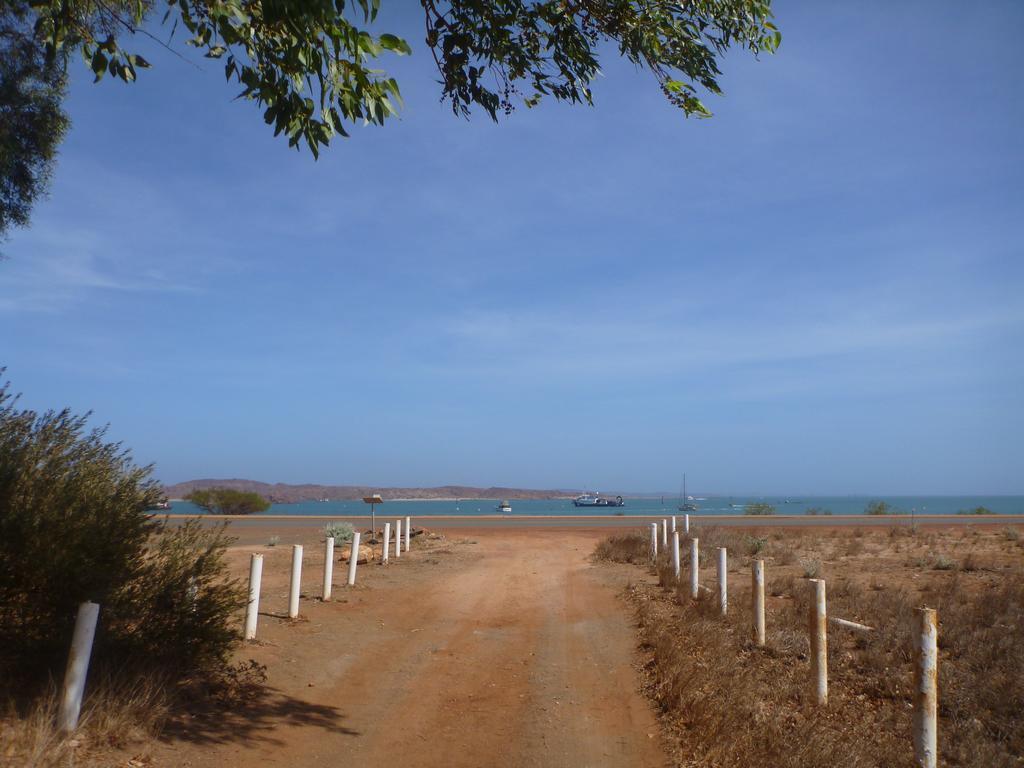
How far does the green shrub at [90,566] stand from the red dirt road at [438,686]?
3.44ft

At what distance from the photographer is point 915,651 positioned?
6.82 metres

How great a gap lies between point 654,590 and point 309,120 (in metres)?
12.9

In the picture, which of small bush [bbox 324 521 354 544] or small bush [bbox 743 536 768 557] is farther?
small bush [bbox 324 521 354 544]

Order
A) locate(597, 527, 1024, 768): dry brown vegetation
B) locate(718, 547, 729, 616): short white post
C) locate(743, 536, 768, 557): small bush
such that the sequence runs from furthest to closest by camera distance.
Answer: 1. locate(743, 536, 768, 557): small bush
2. locate(718, 547, 729, 616): short white post
3. locate(597, 527, 1024, 768): dry brown vegetation

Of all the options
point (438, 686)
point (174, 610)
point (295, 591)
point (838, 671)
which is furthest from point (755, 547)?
point (174, 610)

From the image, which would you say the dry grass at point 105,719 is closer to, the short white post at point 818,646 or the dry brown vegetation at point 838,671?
the dry brown vegetation at point 838,671

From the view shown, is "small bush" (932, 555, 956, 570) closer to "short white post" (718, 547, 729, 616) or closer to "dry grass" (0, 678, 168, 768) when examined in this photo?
"short white post" (718, 547, 729, 616)

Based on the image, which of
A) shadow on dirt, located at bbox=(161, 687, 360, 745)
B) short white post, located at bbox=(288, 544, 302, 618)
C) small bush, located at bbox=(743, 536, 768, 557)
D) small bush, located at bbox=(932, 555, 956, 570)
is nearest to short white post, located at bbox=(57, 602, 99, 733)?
shadow on dirt, located at bbox=(161, 687, 360, 745)

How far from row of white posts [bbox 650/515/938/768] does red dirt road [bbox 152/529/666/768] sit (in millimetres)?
1767

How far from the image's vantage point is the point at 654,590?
17484mm

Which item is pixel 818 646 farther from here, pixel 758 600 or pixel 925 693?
pixel 758 600

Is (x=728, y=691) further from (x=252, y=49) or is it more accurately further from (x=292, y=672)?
(x=252, y=49)

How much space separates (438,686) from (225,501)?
58320 mm

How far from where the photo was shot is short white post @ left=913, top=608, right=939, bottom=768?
21.7ft
